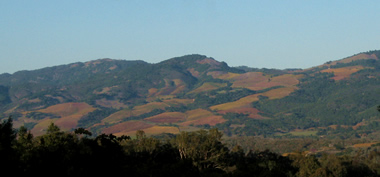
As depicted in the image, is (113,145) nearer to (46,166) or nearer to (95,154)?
(95,154)

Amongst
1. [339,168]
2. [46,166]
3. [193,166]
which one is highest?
[46,166]

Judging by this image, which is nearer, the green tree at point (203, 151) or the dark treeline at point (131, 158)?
the dark treeline at point (131, 158)

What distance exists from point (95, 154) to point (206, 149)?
44.5 m

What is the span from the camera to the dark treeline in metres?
48.0

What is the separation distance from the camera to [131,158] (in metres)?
84.2

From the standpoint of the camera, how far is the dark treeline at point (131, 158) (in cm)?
4803

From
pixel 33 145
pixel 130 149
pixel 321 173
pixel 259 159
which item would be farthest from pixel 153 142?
pixel 33 145

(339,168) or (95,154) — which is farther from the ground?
(95,154)

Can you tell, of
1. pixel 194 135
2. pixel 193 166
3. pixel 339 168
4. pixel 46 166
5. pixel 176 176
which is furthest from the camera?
pixel 339 168

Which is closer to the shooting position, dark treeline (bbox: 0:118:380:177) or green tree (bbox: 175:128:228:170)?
dark treeline (bbox: 0:118:380:177)

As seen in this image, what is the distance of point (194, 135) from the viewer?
102 metres

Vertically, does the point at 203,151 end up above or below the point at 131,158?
below

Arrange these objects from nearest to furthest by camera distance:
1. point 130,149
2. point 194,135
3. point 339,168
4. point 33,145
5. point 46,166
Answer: point 46,166
point 33,145
point 130,149
point 194,135
point 339,168

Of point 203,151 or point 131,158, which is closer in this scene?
point 131,158
